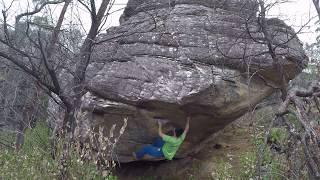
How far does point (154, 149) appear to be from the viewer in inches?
355

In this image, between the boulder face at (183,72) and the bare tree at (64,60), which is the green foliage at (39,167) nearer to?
the bare tree at (64,60)

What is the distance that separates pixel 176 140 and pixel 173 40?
1937 millimetres

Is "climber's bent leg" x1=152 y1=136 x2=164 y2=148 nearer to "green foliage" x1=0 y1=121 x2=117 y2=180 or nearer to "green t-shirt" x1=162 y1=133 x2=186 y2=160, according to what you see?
"green t-shirt" x1=162 y1=133 x2=186 y2=160

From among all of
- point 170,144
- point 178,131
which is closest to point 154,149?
point 170,144

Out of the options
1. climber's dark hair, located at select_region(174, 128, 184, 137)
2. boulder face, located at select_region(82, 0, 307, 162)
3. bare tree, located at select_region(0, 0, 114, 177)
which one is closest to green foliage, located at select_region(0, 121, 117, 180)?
bare tree, located at select_region(0, 0, 114, 177)

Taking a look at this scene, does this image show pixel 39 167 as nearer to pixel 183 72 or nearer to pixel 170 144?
pixel 183 72

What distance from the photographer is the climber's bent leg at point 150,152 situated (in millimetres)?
9017

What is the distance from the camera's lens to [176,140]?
859 centimetres

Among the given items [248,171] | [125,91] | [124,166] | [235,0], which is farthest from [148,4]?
[248,171]

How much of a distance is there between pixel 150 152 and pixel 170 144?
0.58 m

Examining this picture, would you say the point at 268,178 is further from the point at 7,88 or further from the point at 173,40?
the point at 7,88

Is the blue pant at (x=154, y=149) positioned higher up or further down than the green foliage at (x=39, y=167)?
further down

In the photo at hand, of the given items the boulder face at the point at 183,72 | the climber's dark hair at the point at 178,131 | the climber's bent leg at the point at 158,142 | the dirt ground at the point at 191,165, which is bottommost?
A: the dirt ground at the point at 191,165

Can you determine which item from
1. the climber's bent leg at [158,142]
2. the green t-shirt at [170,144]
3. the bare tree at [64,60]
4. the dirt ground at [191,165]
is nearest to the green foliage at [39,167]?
the bare tree at [64,60]
